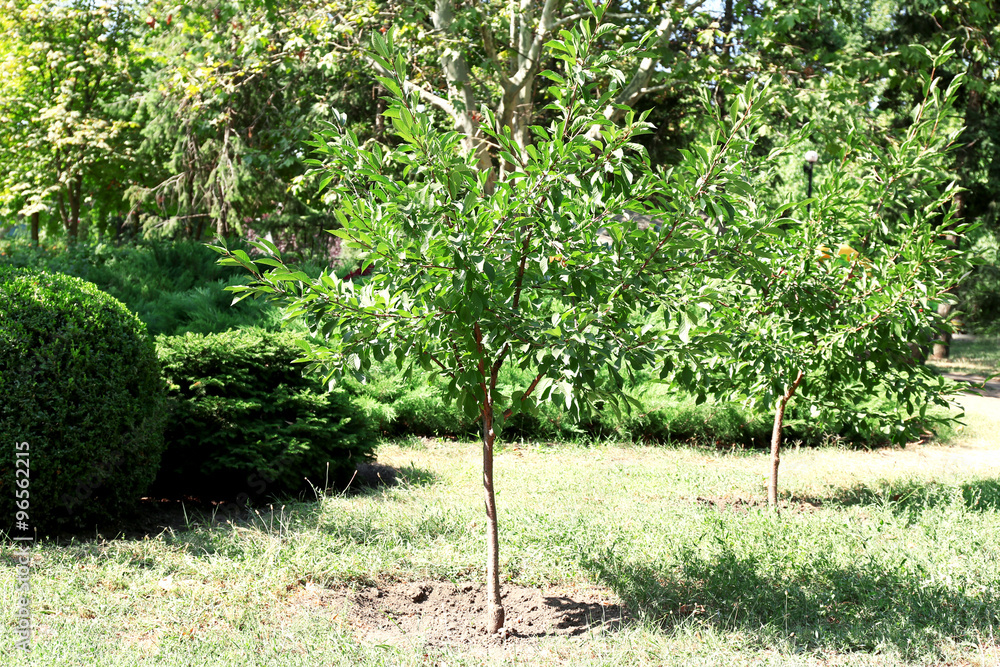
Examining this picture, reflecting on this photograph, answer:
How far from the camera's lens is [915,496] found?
584 centimetres

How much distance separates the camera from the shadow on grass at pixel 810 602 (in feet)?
11.2

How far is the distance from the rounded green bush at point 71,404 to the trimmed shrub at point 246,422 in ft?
2.14

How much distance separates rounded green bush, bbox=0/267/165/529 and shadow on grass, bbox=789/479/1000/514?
4602mm

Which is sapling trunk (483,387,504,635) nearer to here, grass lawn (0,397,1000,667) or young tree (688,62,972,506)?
grass lawn (0,397,1000,667)

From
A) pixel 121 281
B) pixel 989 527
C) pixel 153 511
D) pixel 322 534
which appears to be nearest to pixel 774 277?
pixel 989 527

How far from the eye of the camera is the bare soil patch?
348cm

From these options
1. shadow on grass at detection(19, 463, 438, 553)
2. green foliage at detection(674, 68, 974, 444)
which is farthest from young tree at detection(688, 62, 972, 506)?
shadow on grass at detection(19, 463, 438, 553)

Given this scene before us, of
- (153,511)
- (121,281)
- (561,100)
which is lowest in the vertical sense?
(153,511)

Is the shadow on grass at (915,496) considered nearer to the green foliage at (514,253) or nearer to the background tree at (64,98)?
the green foliage at (514,253)

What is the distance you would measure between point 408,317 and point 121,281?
7901 millimetres

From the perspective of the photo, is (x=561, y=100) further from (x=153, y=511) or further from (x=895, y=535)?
(x=153, y=511)

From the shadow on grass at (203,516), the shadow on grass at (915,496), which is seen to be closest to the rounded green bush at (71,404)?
the shadow on grass at (203,516)

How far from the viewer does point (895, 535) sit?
15.7 feet

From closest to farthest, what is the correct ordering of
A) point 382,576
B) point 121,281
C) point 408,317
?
point 408,317
point 382,576
point 121,281
